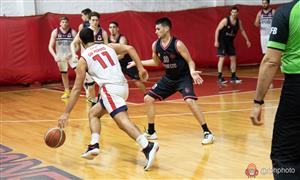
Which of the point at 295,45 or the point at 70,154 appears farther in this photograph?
the point at 70,154

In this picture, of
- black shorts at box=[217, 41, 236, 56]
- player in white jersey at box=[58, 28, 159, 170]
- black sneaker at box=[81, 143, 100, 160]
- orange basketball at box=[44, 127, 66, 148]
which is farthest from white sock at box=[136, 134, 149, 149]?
black shorts at box=[217, 41, 236, 56]

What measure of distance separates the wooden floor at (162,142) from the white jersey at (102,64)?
1067 mm

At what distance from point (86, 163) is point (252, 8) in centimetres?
1327

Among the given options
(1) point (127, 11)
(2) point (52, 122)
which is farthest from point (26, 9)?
(2) point (52, 122)

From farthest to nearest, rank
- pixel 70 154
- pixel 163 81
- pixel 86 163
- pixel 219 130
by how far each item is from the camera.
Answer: pixel 219 130
pixel 163 81
pixel 70 154
pixel 86 163

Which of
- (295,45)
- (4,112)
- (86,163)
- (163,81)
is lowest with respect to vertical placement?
(4,112)

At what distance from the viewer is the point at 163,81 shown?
7910 millimetres

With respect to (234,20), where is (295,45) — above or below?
above

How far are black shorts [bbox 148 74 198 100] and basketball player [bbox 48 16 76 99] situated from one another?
533cm

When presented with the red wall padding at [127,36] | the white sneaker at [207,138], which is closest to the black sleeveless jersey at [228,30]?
the red wall padding at [127,36]

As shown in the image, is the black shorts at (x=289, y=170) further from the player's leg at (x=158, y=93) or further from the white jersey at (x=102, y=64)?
the player's leg at (x=158, y=93)

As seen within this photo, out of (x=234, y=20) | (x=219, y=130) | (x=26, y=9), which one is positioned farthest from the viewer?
(x=26, y=9)

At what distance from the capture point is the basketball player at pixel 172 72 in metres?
7.64

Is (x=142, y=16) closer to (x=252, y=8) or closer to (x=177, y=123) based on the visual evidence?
(x=252, y=8)
